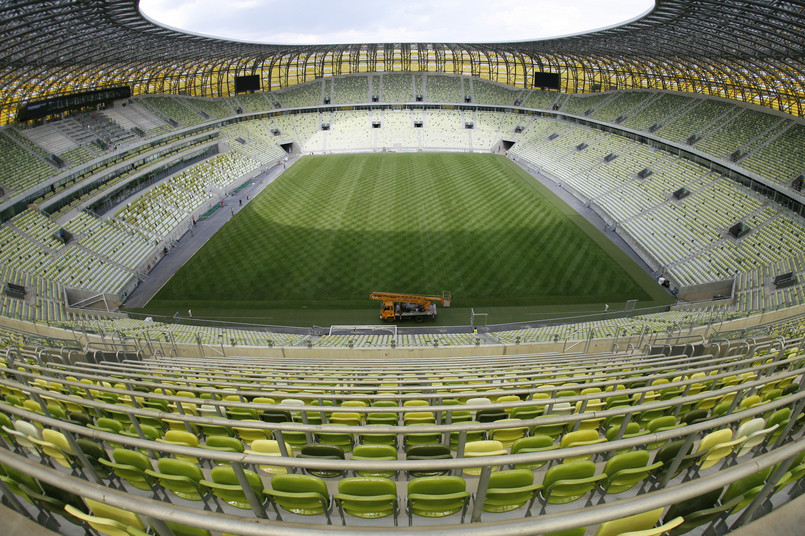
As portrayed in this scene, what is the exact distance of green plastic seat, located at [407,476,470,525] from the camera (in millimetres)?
4348

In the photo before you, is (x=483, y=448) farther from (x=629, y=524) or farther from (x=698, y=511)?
(x=698, y=511)

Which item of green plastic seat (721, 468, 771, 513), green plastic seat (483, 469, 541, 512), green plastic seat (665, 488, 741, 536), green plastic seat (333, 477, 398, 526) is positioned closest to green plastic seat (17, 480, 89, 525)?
green plastic seat (333, 477, 398, 526)

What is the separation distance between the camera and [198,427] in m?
7.36

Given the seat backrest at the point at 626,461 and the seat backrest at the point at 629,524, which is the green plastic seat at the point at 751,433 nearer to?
the seat backrest at the point at 626,461

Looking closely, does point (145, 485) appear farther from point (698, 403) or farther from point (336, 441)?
point (698, 403)

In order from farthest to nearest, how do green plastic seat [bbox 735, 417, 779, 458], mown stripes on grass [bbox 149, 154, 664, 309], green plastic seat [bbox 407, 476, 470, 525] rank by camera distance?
1. mown stripes on grass [bbox 149, 154, 664, 309]
2. green plastic seat [bbox 735, 417, 779, 458]
3. green plastic seat [bbox 407, 476, 470, 525]

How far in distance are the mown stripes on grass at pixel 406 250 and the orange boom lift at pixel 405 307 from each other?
84.4 inches

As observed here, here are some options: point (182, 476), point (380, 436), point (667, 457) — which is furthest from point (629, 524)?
point (182, 476)

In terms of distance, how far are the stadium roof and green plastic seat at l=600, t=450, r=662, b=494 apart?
27.7m

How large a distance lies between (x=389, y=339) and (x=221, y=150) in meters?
44.6

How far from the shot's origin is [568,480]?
4480 millimetres

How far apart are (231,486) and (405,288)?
23.6 metres

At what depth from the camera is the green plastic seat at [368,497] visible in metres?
4.39

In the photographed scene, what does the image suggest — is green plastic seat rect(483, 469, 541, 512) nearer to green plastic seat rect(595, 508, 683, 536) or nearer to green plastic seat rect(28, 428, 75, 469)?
green plastic seat rect(595, 508, 683, 536)
